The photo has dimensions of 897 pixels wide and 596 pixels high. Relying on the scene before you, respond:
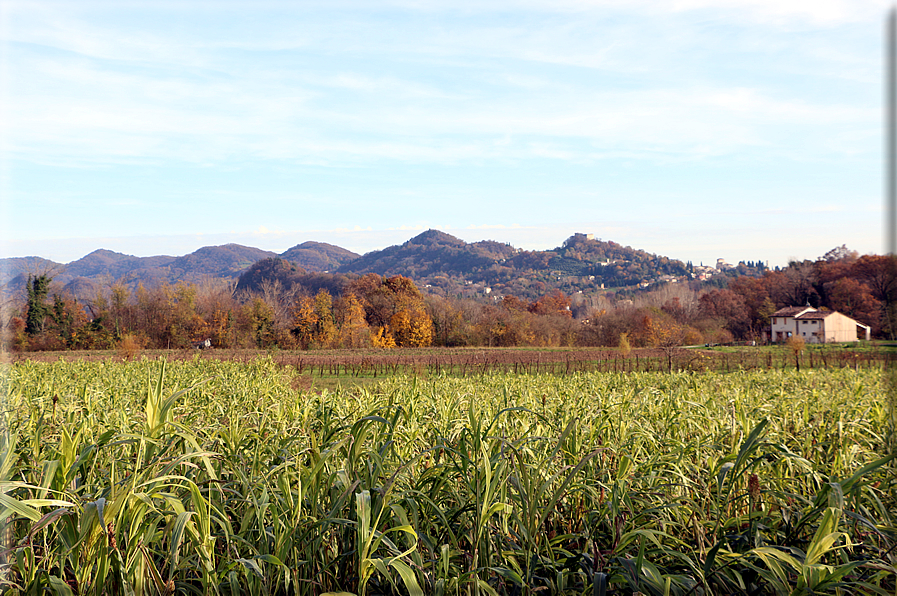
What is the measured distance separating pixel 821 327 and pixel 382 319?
4605 cm

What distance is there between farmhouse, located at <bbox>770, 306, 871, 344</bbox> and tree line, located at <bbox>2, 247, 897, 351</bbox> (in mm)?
1650

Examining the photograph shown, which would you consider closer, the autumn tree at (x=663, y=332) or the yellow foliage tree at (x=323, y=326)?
the yellow foliage tree at (x=323, y=326)

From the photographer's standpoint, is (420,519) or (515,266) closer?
(420,519)

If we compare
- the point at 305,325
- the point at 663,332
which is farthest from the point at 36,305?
the point at 663,332

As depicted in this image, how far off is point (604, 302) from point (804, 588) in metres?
100

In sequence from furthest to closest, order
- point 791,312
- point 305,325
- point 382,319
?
point 382,319 < point 791,312 < point 305,325

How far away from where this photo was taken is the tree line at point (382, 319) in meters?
42.1

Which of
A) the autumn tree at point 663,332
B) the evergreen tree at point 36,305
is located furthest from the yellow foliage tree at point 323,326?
the autumn tree at point 663,332

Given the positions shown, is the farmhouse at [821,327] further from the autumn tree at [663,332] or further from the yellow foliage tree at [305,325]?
the yellow foliage tree at [305,325]

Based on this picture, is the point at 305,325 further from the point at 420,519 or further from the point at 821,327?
the point at 821,327

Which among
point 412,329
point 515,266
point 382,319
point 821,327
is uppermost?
point 515,266

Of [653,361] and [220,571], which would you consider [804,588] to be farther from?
[653,361]

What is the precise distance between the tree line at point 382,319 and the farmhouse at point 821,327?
165cm

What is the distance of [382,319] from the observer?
196 ft
